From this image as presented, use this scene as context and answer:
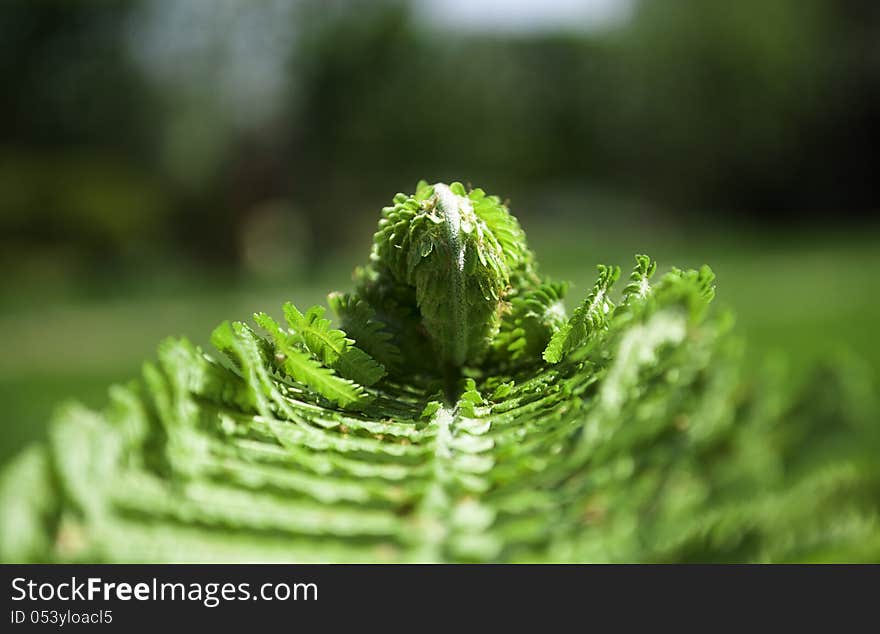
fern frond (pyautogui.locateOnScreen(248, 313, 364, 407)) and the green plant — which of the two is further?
fern frond (pyautogui.locateOnScreen(248, 313, 364, 407))

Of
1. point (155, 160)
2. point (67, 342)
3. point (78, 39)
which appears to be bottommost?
point (67, 342)

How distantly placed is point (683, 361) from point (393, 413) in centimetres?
18

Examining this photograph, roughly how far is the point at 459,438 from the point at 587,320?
0.35 ft

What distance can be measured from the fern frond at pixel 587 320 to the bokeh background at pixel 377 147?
662cm

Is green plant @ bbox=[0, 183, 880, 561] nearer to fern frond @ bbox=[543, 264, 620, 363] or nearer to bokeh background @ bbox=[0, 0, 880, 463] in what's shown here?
fern frond @ bbox=[543, 264, 620, 363]

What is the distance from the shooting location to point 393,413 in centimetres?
54

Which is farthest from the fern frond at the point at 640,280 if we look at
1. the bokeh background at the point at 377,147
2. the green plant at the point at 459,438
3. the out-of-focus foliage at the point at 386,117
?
the out-of-focus foliage at the point at 386,117

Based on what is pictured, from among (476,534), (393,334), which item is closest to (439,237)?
(393,334)

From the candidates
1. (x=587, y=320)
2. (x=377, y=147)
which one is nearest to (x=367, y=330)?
(x=587, y=320)

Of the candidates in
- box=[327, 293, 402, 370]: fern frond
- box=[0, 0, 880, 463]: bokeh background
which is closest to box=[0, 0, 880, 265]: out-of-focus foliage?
box=[0, 0, 880, 463]: bokeh background

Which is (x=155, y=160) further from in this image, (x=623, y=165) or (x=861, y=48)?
(x=861, y=48)

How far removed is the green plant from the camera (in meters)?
0.42

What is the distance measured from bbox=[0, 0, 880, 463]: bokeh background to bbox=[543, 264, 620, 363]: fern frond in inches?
261

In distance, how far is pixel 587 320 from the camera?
528 mm
